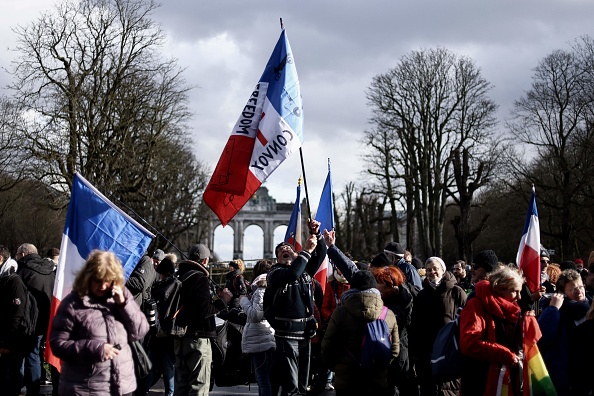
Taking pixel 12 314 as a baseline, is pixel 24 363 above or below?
below

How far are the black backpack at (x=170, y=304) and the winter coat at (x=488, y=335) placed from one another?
3499mm

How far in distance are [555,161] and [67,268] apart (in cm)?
3477

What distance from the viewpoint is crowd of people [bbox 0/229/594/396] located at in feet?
19.8

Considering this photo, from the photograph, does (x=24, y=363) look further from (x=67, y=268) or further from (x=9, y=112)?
(x=9, y=112)

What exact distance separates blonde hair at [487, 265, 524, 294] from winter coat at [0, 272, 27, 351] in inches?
209

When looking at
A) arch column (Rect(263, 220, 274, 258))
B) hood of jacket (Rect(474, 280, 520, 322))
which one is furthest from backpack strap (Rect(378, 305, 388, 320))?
arch column (Rect(263, 220, 274, 258))

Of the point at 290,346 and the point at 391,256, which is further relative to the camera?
the point at 391,256

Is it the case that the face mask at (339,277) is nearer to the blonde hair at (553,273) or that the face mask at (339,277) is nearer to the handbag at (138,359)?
the blonde hair at (553,273)

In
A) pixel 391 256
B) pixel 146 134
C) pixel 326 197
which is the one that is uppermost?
pixel 146 134

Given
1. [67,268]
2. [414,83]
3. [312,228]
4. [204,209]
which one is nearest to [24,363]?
[67,268]

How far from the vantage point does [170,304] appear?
9117mm

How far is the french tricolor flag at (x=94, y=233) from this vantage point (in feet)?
24.3

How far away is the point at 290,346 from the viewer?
8.73m

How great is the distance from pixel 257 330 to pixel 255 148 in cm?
210
